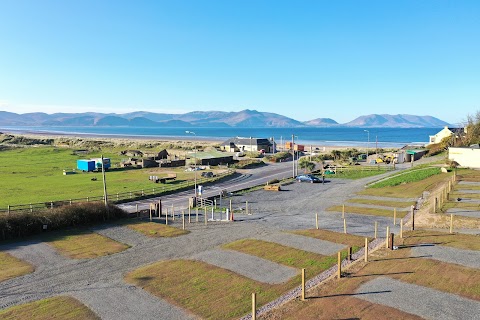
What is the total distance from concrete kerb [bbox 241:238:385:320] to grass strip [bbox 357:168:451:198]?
822 inches

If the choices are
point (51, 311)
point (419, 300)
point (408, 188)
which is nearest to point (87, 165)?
point (408, 188)

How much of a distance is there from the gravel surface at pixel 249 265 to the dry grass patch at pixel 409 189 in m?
27.6

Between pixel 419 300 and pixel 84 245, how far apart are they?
24260 millimetres

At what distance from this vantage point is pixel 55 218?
34.7 m

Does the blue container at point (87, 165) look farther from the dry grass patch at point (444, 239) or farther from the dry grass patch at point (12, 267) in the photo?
the dry grass patch at point (444, 239)

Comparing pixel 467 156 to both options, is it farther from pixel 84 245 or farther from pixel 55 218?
pixel 55 218

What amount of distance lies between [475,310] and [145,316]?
15.3 metres

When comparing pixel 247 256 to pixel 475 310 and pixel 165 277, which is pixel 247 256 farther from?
pixel 475 310

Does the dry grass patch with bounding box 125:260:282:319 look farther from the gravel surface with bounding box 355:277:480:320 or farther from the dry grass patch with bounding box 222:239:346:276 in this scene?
the gravel surface with bounding box 355:277:480:320

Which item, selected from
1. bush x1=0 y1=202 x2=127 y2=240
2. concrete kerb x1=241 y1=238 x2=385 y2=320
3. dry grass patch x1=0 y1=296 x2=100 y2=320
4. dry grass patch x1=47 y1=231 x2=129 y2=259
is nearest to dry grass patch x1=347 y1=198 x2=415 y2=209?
concrete kerb x1=241 y1=238 x2=385 y2=320

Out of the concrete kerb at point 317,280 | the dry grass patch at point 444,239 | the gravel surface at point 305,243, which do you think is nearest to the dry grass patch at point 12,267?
the concrete kerb at point 317,280

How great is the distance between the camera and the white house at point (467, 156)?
60906 millimetres

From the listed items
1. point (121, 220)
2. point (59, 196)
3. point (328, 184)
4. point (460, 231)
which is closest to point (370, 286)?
point (460, 231)

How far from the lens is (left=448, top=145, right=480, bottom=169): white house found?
6091cm
